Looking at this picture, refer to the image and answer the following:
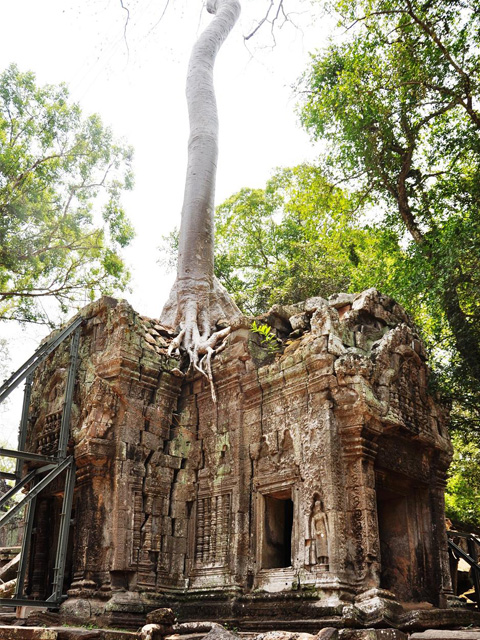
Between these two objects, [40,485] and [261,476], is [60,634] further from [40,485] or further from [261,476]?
[261,476]

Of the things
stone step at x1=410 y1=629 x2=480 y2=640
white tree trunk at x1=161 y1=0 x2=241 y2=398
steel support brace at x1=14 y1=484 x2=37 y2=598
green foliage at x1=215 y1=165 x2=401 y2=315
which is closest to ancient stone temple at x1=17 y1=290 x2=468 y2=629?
stone step at x1=410 y1=629 x2=480 y2=640

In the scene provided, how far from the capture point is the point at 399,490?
784 centimetres

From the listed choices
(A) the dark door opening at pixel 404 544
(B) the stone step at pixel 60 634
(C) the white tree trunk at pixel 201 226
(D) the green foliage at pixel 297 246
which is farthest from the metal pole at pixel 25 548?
(D) the green foliage at pixel 297 246

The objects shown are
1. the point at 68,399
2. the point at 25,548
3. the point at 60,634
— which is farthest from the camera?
the point at 68,399

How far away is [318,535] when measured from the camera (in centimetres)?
652

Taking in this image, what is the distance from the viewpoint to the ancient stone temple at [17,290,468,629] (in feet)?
21.7

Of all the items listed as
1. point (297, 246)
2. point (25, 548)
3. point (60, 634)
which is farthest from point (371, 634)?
point (297, 246)

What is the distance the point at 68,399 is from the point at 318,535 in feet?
13.5

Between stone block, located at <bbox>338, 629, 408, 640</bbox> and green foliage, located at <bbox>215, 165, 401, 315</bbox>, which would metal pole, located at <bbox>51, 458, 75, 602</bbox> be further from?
green foliage, located at <bbox>215, 165, 401, 315</bbox>

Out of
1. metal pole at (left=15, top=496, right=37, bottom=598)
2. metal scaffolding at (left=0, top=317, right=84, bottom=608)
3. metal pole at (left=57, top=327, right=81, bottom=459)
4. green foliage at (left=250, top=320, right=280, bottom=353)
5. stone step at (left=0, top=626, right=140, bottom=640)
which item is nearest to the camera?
stone step at (left=0, top=626, right=140, bottom=640)

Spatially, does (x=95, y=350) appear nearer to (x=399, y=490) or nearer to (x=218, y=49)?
(x=399, y=490)

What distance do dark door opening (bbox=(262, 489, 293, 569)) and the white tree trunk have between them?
197cm

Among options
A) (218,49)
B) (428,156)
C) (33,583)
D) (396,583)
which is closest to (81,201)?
(218,49)

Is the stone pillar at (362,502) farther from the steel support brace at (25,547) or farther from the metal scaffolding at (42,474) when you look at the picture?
the steel support brace at (25,547)
